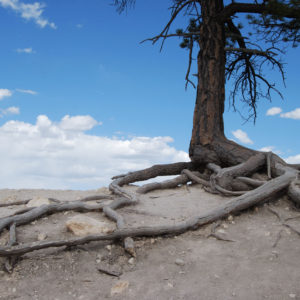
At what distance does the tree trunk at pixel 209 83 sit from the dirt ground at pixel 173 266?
3.49 m

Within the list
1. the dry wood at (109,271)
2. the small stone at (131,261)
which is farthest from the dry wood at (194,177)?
the dry wood at (109,271)

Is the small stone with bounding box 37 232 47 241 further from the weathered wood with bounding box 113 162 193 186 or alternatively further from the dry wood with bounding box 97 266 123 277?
the weathered wood with bounding box 113 162 193 186

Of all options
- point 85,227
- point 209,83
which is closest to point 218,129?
point 209,83

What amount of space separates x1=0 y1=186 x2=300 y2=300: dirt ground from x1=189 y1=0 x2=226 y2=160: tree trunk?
349cm

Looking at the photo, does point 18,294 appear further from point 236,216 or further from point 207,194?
point 207,194

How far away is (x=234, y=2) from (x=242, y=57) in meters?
2.55

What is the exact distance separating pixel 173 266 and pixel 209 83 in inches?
222

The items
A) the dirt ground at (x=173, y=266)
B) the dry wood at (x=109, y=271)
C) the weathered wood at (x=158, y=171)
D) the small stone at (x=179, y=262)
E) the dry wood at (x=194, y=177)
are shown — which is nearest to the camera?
the dirt ground at (x=173, y=266)

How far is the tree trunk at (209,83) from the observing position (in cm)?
857

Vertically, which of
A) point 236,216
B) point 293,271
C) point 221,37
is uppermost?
point 221,37

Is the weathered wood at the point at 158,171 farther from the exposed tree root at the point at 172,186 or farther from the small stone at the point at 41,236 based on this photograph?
the small stone at the point at 41,236

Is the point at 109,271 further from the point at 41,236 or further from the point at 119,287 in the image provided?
the point at 41,236

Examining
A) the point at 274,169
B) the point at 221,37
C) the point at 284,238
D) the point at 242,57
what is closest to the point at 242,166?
the point at 274,169

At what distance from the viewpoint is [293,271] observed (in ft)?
12.6
